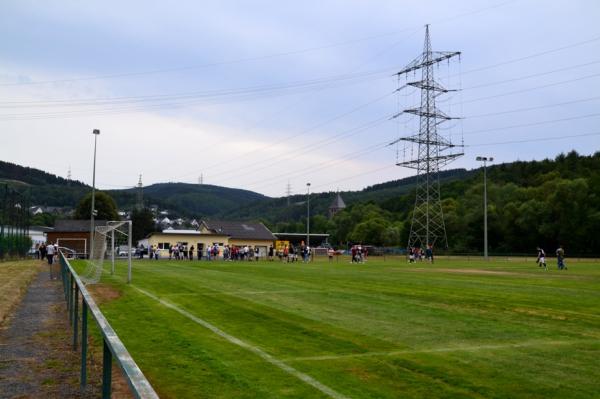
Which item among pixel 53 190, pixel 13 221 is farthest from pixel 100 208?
pixel 53 190

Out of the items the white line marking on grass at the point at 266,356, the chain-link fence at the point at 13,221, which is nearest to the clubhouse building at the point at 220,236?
the chain-link fence at the point at 13,221

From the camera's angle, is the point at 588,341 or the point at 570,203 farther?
the point at 570,203

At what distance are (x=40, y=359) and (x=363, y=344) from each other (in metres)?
4.91

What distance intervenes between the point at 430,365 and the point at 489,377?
902 millimetres

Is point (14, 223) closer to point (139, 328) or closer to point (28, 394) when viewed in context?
point (139, 328)

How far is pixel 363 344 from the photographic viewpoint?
390 inches

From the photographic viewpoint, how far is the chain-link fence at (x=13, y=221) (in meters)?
45.7

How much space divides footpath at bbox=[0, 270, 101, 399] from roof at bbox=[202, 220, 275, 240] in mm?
80294

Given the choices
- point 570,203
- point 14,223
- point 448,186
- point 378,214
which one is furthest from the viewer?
point 378,214

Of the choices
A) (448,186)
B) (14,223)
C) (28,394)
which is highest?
(448,186)

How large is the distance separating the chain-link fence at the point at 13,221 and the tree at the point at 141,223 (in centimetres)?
5662

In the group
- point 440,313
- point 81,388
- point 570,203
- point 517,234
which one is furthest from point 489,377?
point 517,234

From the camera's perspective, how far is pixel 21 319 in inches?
532

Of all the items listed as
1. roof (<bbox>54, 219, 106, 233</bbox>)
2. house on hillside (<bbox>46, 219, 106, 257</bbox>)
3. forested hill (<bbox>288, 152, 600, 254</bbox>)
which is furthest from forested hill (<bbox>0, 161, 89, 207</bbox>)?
forested hill (<bbox>288, 152, 600, 254</bbox>)
